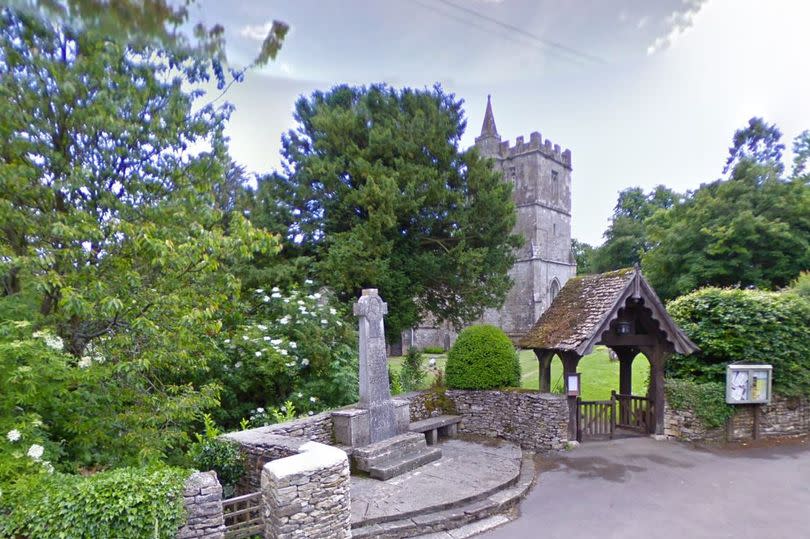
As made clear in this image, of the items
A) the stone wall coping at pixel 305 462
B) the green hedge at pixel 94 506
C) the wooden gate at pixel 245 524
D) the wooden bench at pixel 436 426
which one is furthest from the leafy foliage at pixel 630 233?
the green hedge at pixel 94 506

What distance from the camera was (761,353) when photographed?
31.4ft

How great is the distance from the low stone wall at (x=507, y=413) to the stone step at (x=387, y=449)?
4.98ft

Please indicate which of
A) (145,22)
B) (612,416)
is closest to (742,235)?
(612,416)

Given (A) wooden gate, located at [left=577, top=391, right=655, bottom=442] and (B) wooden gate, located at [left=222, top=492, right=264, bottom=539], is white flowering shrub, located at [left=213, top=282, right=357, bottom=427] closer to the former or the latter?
(B) wooden gate, located at [left=222, top=492, right=264, bottom=539]

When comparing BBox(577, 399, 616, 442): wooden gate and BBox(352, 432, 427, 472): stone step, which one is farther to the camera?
BBox(577, 399, 616, 442): wooden gate

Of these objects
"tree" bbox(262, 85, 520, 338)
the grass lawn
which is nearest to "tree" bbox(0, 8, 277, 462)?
"tree" bbox(262, 85, 520, 338)

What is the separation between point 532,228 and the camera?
36.7 meters

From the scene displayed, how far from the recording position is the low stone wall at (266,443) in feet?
20.0

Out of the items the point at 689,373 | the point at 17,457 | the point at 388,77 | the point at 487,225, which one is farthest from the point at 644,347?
the point at 17,457

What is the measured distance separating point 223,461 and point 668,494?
675 centimetres

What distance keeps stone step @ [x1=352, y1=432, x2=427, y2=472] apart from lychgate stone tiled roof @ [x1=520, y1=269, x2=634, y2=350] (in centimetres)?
339

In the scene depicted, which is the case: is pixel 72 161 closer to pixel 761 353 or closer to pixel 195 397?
pixel 195 397

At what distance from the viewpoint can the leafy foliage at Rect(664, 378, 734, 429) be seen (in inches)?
365

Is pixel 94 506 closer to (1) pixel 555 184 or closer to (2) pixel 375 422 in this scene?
(2) pixel 375 422
